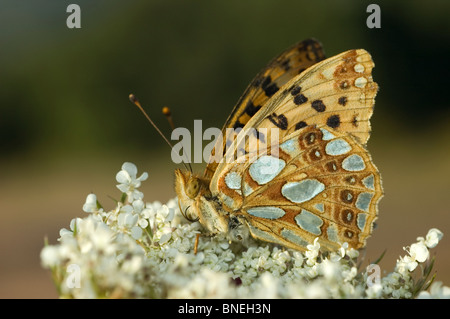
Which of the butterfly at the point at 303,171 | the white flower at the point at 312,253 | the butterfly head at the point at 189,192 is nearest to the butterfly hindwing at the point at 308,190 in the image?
the butterfly at the point at 303,171

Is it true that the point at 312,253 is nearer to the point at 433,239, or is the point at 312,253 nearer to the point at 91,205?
the point at 433,239

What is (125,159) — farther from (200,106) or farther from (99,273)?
(99,273)

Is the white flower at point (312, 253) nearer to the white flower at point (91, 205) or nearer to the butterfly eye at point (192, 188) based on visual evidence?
the butterfly eye at point (192, 188)

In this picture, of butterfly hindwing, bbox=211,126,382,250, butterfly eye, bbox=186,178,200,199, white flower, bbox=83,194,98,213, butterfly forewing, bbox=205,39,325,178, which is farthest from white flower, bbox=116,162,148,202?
butterfly forewing, bbox=205,39,325,178

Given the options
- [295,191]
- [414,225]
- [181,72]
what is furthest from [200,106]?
[295,191]

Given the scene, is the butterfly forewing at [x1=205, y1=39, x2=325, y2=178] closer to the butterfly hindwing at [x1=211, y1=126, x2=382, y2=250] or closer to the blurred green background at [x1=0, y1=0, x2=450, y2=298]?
the butterfly hindwing at [x1=211, y1=126, x2=382, y2=250]

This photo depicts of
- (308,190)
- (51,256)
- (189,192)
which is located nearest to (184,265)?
(51,256)
